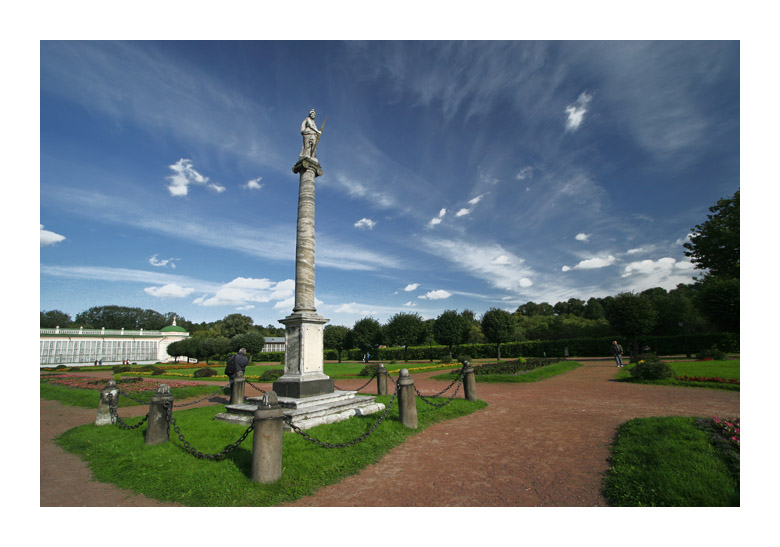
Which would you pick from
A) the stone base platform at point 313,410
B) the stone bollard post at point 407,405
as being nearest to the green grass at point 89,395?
the stone base platform at point 313,410

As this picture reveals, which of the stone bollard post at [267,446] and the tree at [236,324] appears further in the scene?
the tree at [236,324]

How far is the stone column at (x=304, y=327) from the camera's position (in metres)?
8.73

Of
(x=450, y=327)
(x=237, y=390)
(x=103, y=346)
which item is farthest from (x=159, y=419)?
(x=103, y=346)

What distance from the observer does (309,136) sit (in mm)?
11070

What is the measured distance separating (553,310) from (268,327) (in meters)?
82.0

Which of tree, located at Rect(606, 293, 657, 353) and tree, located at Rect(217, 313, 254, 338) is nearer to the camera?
tree, located at Rect(606, 293, 657, 353)

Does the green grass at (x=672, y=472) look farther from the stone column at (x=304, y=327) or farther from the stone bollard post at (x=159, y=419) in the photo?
the stone bollard post at (x=159, y=419)

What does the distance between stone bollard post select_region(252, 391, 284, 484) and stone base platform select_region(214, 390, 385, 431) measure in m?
2.28

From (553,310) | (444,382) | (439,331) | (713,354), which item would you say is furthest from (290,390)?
(553,310)

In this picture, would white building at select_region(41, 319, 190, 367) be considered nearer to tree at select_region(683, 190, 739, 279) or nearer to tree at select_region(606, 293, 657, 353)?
tree at select_region(606, 293, 657, 353)

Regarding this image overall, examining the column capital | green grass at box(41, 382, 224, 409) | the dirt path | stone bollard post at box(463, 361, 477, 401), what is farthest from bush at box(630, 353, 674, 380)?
green grass at box(41, 382, 224, 409)

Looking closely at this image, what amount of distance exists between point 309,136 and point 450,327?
30.6 meters

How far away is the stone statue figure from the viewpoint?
10945 mm

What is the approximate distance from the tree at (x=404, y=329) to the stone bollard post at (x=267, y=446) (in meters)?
33.8
